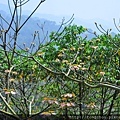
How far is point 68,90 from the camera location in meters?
3.82

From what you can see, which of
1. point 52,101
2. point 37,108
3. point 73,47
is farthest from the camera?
point 73,47

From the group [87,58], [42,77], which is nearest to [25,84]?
[42,77]

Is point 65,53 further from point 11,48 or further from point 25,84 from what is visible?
point 11,48

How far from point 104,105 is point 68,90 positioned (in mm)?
524

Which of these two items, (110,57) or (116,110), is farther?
(116,110)

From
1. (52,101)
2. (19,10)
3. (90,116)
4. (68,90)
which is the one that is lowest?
(90,116)

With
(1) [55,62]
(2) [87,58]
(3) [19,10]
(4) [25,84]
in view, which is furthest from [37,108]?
(3) [19,10]

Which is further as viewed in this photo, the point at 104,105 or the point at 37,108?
the point at 104,105

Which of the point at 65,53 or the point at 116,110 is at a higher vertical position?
the point at 65,53

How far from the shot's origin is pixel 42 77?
3695mm

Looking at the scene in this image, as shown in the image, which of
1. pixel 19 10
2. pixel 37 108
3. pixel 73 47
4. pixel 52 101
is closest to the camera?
pixel 52 101

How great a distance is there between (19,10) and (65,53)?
1.38 metres

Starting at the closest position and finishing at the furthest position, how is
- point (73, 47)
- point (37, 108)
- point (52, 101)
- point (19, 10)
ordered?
point (52, 101) < point (19, 10) < point (37, 108) < point (73, 47)

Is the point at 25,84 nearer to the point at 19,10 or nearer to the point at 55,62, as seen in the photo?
the point at 55,62
